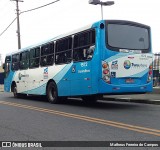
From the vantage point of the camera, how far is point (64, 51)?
14.9 m

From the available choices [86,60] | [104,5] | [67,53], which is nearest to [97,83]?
[86,60]

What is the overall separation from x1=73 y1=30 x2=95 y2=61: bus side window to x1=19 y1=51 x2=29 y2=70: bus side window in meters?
6.05

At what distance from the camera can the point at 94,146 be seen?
664 centimetres

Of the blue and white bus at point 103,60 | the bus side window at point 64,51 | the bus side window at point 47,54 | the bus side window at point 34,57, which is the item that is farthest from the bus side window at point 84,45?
the bus side window at point 34,57

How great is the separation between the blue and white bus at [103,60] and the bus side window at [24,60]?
4041 mm

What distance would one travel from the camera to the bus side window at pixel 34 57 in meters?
17.9

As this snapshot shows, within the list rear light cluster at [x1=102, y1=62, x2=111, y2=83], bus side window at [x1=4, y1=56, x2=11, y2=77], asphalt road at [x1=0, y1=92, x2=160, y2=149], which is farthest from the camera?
bus side window at [x1=4, y1=56, x2=11, y2=77]

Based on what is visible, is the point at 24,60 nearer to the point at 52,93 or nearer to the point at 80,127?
the point at 52,93

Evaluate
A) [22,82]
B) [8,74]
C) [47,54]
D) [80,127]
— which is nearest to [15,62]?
[8,74]

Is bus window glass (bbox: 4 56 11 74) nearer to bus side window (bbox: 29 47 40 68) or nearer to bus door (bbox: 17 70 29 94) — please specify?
bus door (bbox: 17 70 29 94)

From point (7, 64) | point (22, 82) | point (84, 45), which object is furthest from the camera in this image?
point (7, 64)

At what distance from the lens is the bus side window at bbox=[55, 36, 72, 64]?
47.5ft

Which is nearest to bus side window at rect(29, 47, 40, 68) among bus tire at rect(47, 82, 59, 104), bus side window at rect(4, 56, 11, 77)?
bus tire at rect(47, 82, 59, 104)

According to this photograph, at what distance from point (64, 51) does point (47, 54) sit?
2.02 meters
